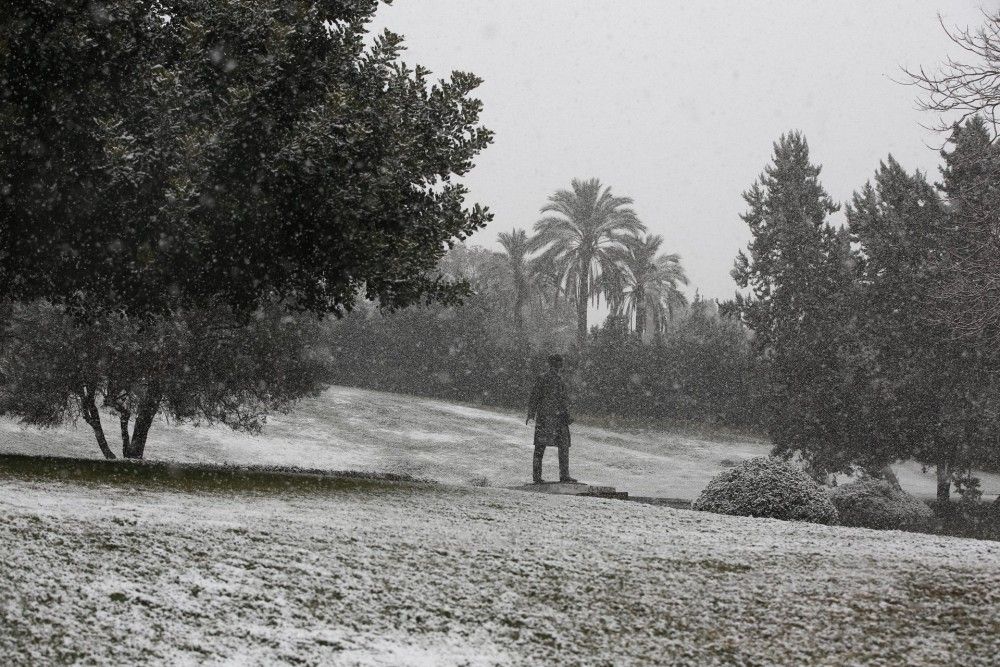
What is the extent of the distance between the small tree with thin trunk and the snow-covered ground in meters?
4.72

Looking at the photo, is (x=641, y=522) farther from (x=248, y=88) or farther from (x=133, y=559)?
(x=248, y=88)

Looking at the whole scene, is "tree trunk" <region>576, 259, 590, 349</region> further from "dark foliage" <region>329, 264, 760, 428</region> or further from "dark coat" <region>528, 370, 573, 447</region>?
"dark coat" <region>528, 370, 573, 447</region>

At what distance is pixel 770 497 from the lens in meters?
12.2

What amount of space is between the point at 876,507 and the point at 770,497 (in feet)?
20.3

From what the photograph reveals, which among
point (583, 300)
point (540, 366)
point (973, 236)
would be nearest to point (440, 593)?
point (973, 236)

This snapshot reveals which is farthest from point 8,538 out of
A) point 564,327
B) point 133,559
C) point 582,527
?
point 564,327

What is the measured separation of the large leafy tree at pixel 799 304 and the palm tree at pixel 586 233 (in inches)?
564

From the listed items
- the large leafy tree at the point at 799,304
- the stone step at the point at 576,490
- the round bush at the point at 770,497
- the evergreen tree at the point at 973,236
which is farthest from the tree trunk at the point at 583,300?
the round bush at the point at 770,497

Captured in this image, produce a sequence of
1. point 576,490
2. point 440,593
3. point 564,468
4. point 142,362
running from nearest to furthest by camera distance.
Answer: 1. point 440,593
2. point 576,490
3. point 564,468
4. point 142,362

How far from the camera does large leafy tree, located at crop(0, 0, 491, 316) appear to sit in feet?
32.9

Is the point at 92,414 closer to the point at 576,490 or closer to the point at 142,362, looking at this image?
the point at 142,362

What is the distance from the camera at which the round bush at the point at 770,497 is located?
1220 centimetres

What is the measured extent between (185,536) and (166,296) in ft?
18.5

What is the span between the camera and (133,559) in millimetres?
6000
